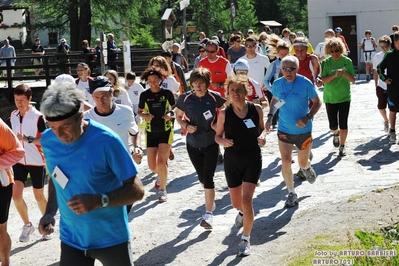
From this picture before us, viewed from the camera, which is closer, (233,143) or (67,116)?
(67,116)

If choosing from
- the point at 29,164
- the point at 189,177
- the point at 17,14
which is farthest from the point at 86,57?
the point at 17,14

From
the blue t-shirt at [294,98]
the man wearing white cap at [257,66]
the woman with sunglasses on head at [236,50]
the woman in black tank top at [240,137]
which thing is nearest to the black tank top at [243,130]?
the woman in black tank top at [240,137]

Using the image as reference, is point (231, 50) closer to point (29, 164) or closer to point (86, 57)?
point (29, 164)

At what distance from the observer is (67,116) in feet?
15.1

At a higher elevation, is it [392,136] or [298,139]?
[298,139]

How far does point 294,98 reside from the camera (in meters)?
9.57

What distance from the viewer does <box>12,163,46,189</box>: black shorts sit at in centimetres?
913

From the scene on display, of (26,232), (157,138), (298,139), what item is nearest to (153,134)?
(157,138)

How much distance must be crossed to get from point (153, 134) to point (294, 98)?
2042 mm

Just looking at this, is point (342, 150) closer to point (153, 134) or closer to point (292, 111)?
point (292, 111)

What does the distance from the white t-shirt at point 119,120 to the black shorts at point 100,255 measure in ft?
9.79

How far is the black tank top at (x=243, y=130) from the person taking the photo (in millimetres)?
7855

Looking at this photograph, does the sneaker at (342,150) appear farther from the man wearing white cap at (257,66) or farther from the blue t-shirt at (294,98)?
the blue t-shirt at (294,98)

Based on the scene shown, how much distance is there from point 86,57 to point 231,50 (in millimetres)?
10053
